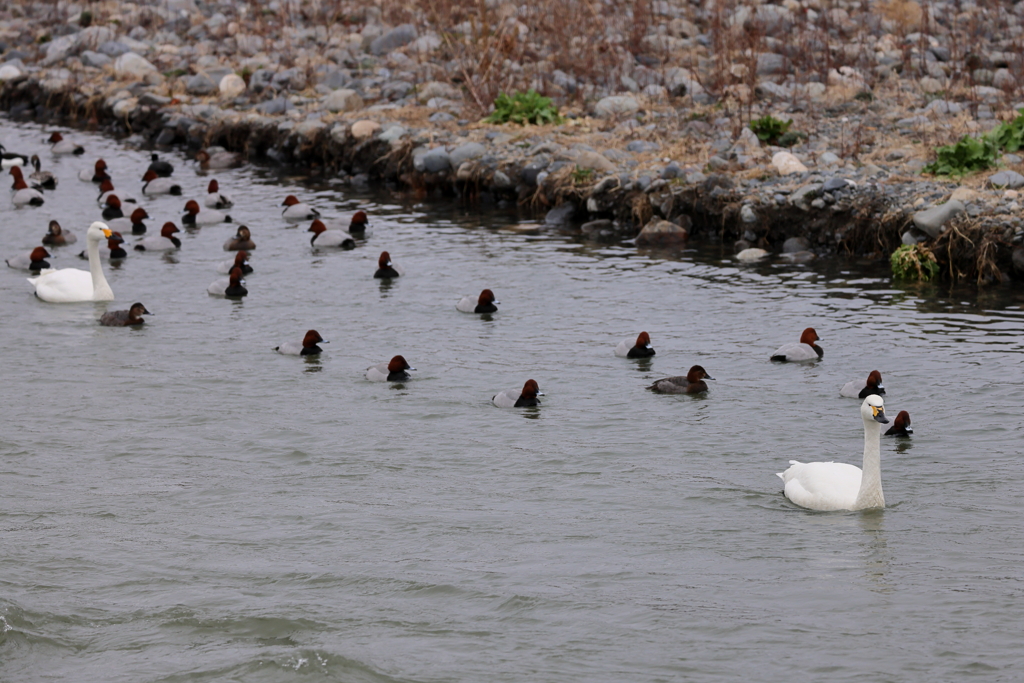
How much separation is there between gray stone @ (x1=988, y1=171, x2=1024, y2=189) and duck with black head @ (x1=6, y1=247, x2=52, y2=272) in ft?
43.2

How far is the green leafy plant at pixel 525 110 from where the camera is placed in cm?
2405

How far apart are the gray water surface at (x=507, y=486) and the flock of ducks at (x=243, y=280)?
0.19 meters

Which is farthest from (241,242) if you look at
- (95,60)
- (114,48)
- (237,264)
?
(114,48)

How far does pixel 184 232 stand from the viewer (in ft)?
68.5

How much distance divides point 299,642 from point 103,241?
13.1 meters

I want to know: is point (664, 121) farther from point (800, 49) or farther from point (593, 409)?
point (593, 409)

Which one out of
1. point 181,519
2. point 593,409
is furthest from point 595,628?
point 593,409

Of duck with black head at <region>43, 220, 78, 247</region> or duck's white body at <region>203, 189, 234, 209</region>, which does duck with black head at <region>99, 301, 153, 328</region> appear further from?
duck's white body at <region>203, 189, 234, 209</region>

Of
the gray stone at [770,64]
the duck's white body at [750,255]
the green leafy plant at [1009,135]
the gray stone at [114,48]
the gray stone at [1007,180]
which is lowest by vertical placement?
the duck's white body at [750,255]

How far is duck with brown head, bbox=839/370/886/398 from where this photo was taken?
1219cm

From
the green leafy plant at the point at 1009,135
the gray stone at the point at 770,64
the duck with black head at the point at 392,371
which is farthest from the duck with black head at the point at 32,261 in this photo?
the gray stone at the point at 770,64

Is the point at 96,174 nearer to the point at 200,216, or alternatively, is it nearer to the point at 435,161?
the point at 200,216

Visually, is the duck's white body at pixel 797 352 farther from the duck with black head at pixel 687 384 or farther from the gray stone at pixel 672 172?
the gray stone at pixel 672 172

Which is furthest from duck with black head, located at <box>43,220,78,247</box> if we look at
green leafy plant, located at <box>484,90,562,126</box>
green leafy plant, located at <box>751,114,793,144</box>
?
green leafy plant, located at <box>751,114,793,144</box>
